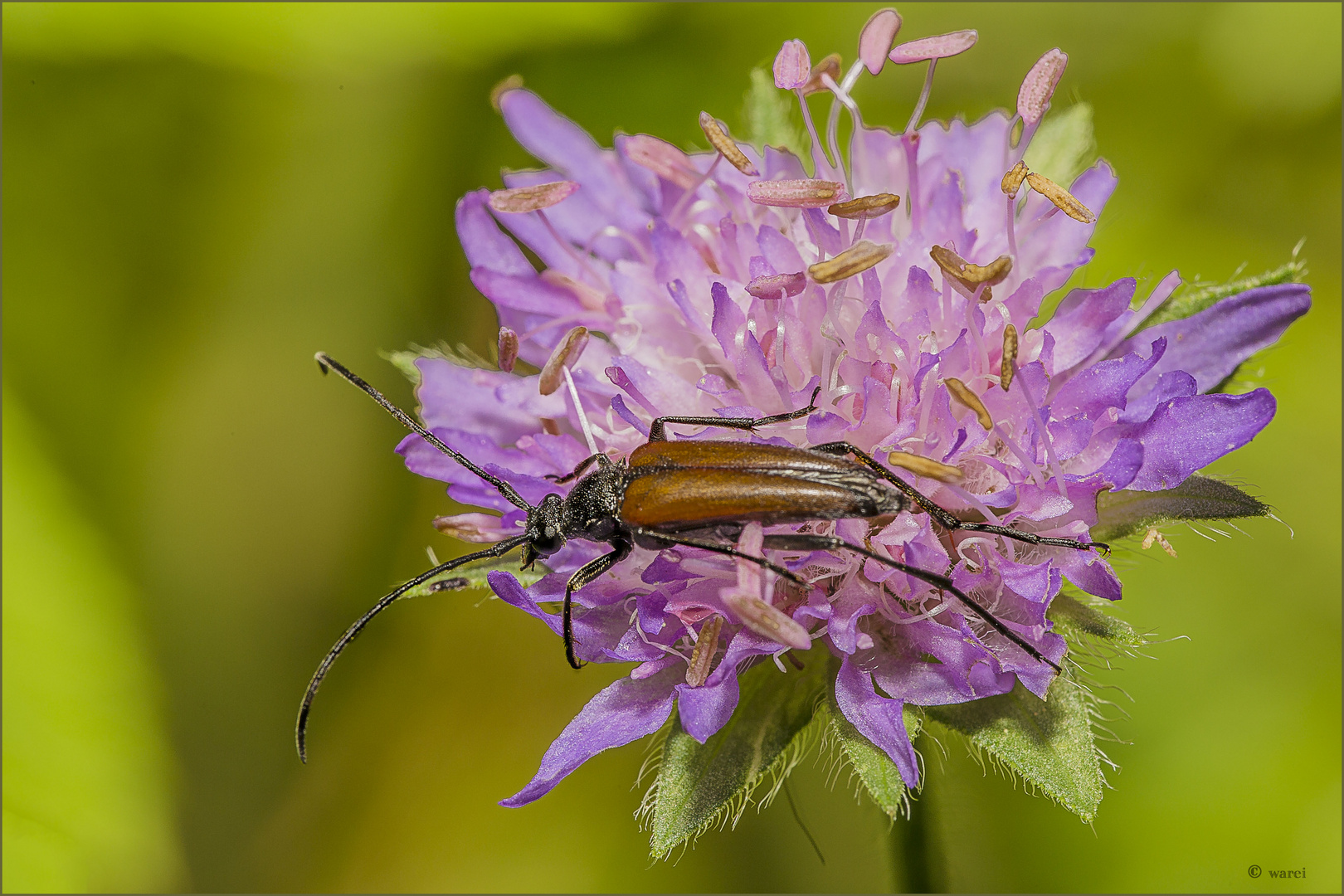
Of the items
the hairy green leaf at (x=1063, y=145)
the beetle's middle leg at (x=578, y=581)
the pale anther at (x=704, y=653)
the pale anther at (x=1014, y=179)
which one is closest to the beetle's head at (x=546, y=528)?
the beetle's middle leg at (x=578, y=581)

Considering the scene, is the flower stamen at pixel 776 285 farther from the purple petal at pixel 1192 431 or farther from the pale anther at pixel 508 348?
the purple petal at pixel 1192 431

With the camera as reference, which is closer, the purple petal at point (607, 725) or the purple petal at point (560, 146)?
the purple petal at point (607, 725)

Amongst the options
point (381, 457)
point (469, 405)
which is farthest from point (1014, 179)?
point (381, 457)

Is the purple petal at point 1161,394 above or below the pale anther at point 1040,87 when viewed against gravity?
below

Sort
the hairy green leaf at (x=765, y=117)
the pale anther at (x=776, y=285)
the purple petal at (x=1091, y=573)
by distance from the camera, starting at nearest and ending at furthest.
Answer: the purple petal at (x=1091, y=573)
the pale anther at (x=776, y=285)
the hairy green leaf at (x=765, y=117)

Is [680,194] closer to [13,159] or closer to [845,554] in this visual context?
[845,554]

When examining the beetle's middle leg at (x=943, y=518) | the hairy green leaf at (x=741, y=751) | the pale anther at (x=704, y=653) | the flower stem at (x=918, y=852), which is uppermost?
the beetle's middle leg at (x=943, y=518)

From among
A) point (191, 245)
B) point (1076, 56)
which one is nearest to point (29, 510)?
point (191, 245)

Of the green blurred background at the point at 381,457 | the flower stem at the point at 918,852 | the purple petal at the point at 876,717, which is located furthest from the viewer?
the green blurred background at the point at 381,457

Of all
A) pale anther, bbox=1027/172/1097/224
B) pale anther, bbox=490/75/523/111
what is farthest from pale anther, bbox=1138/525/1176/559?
pale anther, bbox=490/75/523/111

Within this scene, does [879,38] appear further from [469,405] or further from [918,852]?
[918,852]
